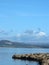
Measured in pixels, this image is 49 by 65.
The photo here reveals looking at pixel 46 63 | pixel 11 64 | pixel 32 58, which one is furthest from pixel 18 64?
pixel 46 63

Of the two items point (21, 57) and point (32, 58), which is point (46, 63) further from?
point (21, 57)

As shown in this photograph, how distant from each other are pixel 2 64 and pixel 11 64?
2.50 meters

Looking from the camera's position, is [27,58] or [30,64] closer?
[30,64]

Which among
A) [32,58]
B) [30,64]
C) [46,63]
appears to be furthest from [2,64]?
[46,63]

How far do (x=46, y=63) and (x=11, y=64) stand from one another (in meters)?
24.7

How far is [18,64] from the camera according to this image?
85.9 meters

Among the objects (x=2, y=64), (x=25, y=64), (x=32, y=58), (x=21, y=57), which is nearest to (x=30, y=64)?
(x=25, y=64)

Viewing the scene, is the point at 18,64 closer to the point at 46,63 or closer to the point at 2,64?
the point at 2,64

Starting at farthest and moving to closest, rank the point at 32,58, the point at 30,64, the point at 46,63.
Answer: the point at 32,58 → the point at 30,64 → the point at 46,63

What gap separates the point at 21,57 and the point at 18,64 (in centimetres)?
2120

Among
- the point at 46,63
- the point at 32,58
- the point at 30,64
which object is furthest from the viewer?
the point at 32,58

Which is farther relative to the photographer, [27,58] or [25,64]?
[27,58]

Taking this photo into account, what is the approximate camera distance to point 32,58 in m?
101

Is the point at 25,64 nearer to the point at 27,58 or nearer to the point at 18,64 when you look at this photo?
the point at 18,64
